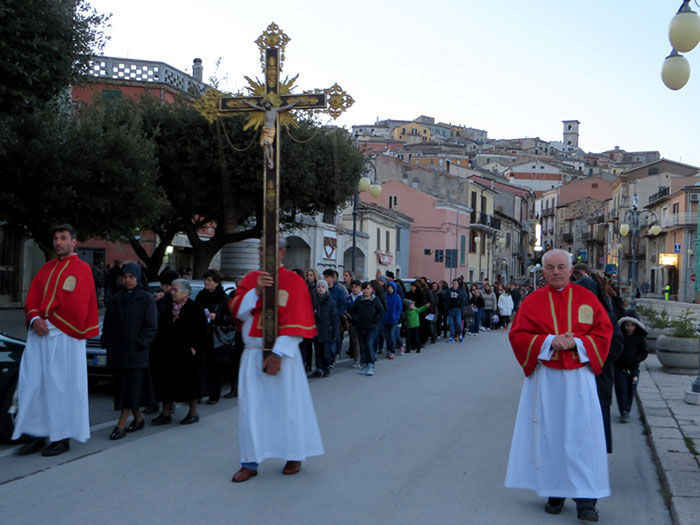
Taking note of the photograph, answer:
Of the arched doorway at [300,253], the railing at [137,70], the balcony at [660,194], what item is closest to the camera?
the railing at [137,70]

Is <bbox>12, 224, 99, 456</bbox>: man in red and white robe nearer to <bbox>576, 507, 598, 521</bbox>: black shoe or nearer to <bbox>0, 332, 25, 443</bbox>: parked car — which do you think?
<bbox>0, 332, 25, 443</bbox>: parked car

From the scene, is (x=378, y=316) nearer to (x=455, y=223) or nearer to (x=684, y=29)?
(x=684, y=29)

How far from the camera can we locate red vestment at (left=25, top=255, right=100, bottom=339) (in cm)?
696

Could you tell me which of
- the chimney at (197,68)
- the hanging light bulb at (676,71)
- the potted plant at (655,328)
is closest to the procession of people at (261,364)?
the hanging light bulb at (676,71)

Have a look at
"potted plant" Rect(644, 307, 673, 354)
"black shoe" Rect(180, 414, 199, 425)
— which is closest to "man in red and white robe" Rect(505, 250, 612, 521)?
"black shoe" Rect(180, 414, 199, 425)

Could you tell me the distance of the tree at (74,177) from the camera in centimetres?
1644

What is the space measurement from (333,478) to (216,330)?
4.38 metres

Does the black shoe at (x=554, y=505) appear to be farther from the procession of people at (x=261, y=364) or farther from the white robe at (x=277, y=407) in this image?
the white robe at (x=277, y=407)

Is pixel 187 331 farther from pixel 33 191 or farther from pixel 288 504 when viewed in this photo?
pixel 33 191

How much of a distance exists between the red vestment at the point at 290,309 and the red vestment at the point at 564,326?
5.49 ft

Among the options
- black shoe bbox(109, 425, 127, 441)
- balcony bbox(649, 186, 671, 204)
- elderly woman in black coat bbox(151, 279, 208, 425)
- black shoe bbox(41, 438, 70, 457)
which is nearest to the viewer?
black shoe bbox(41, 438, 70, 457)

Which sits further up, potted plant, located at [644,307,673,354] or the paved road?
potted plant, located at [644,307,673,354]

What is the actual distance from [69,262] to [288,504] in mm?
3074

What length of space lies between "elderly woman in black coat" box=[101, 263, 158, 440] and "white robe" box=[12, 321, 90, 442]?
0.70 meters
